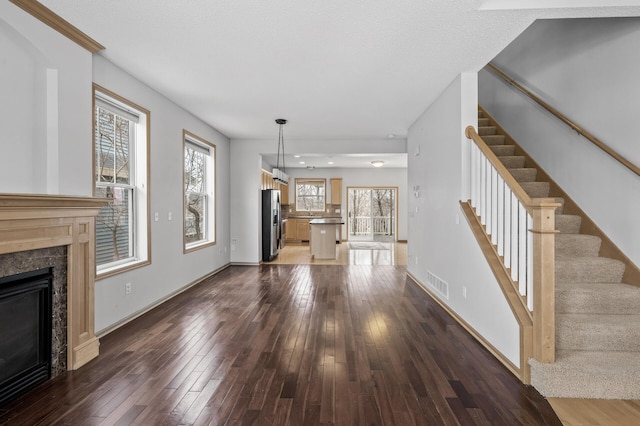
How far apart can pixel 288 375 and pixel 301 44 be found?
276cm

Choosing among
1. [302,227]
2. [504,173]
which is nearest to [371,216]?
[302,227]

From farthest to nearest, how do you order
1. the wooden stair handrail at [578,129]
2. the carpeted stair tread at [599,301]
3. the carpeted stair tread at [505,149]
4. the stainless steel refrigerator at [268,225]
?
the stainless steel refrigerator at [268,225] → the carpeted stair tread at [505,149] → the wooden stair handrail at [578,129] → the carpeted stair tread at [599,301]

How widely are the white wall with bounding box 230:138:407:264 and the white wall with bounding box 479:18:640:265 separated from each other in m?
3.06

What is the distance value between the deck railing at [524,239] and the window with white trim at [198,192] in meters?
4.11

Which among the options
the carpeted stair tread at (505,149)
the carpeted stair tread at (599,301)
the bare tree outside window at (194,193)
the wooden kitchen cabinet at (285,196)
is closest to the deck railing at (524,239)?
the carpeted stair tread at (599,301)

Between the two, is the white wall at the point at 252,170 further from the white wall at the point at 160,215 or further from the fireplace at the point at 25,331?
the fireplace at the point at 25,331

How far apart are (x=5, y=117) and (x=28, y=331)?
1.50 meters

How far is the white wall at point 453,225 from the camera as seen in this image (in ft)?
9.14

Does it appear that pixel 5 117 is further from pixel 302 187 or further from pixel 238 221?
pixel 302 187

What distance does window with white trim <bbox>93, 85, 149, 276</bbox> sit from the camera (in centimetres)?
325

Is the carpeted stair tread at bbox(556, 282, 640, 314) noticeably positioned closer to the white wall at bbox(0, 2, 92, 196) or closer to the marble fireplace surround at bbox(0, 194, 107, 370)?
the marble fireplace surround at bbox(0, 194, 107, 370)

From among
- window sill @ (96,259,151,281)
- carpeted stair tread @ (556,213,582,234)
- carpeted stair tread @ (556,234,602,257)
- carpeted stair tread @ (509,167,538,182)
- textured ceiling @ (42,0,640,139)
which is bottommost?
window sill @ (96,259,151,281)

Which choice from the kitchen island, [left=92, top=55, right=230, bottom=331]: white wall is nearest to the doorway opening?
the kitchen island

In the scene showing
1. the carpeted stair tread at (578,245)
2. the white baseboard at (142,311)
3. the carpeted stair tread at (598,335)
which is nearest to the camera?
the carpeted stair tread at (598,335)
